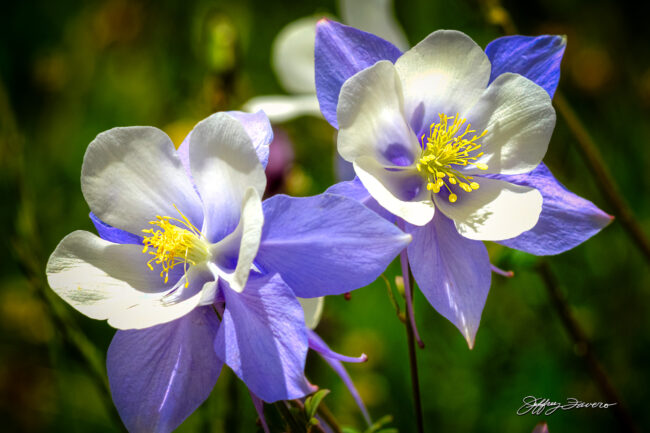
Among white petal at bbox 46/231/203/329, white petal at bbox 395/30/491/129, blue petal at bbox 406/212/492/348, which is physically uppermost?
white petal at bbox 395/30/491/129

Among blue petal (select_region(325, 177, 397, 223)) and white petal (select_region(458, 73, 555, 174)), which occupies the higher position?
white petal (select_region(458, 73, 555, 174))

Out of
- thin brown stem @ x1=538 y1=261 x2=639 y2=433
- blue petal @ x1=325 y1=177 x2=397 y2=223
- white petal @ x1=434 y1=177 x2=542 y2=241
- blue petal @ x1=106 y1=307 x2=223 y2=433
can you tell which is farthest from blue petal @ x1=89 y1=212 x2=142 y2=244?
thin brown stem @ x1=538 y1=261 x2=639 y2=433

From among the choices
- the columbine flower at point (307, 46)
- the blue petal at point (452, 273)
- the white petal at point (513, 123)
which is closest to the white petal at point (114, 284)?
the blue petal at point (452, 273)

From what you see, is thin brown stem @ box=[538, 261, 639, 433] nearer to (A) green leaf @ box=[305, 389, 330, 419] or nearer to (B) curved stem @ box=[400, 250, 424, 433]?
(B) curved stem @ box=[400, 250, 424, 433]

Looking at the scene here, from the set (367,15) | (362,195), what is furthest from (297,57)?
(362,195)

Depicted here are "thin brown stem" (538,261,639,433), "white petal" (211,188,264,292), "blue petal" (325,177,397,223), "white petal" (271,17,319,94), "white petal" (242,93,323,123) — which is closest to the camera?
"white petal" (211,188,264,292)

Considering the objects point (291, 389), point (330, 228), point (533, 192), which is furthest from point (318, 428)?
point (533, 192)

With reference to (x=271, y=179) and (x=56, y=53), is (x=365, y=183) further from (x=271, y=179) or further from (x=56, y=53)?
(x=56, y=53)
